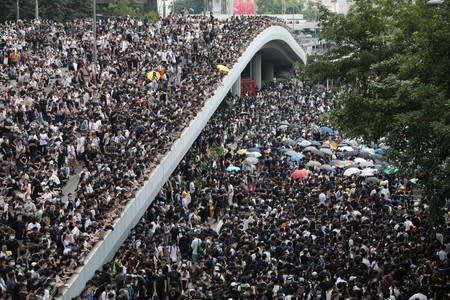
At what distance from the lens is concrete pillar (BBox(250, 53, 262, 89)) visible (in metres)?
68.4

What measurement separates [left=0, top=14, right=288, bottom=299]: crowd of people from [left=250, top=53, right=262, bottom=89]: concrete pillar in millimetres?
12030

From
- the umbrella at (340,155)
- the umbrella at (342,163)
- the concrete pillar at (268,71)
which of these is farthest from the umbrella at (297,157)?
the concrete pillar at (268,71)

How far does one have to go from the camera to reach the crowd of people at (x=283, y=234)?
69.5 feet

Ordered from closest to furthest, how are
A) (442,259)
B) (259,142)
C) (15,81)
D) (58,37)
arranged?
(442,259) → (15,81) → (259,142) → (58,37)

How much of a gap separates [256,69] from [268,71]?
282 inches

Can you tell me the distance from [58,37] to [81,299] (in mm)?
27772

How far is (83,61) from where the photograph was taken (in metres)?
43.1

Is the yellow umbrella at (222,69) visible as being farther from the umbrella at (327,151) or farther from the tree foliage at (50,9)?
the tree foliage at (50,9)

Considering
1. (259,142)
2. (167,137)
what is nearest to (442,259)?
(167,137)

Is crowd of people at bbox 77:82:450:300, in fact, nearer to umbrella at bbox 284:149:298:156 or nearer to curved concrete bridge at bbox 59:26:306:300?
umbrella at bbox 284:149:298:156

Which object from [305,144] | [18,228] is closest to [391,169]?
[18,228]

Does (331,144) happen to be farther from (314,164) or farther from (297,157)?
(314,164)

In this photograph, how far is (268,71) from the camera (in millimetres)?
75625

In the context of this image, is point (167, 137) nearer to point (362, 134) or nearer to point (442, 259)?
point (362, 134)
